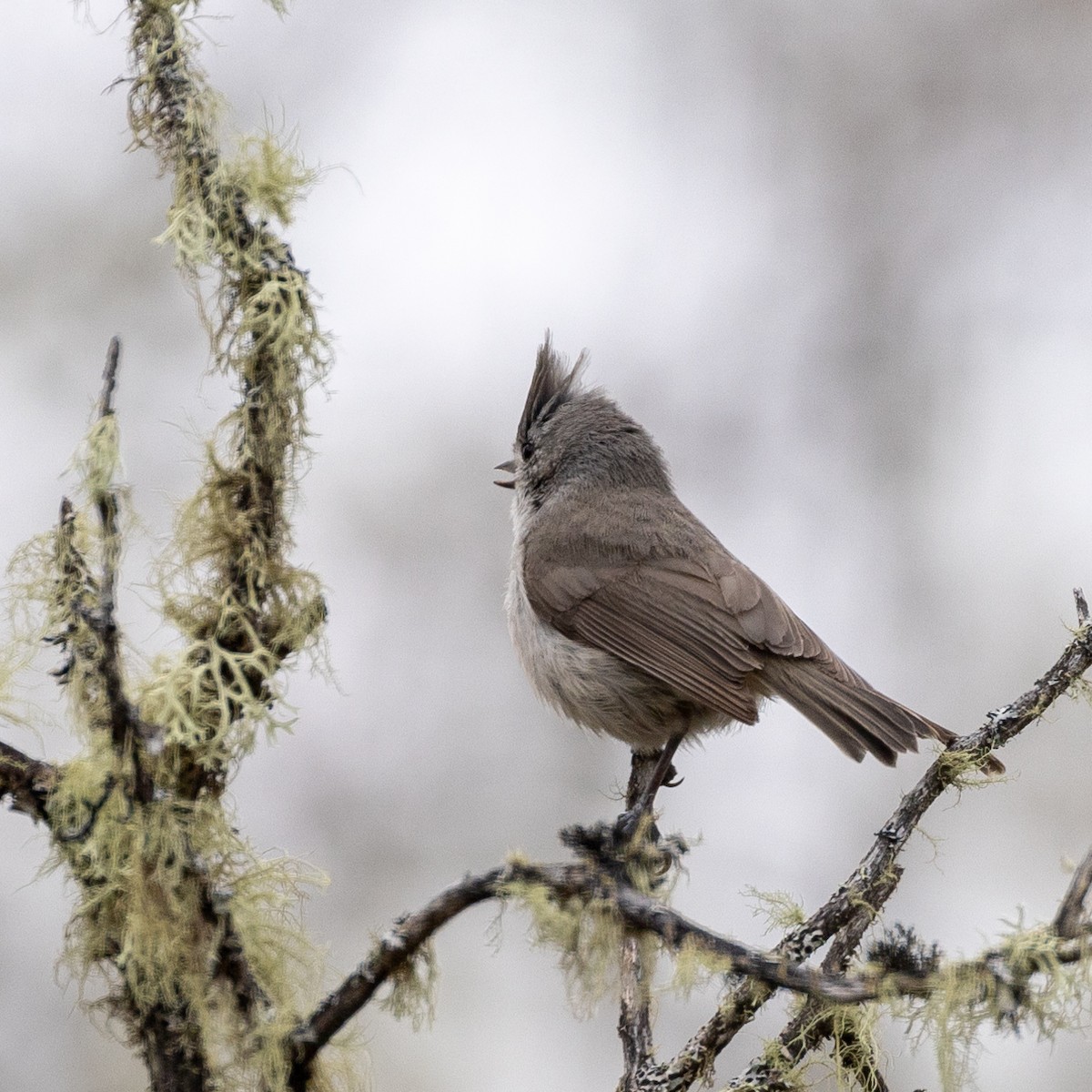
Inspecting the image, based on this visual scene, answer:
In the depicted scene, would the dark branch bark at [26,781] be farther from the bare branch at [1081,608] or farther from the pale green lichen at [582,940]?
the bare branch at [1081,608]

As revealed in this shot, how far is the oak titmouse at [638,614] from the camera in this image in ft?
10.2

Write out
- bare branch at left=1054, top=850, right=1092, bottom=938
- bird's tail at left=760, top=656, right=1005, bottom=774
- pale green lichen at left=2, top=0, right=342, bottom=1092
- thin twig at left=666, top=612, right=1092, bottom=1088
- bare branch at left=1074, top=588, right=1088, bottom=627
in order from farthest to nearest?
bird's tail at left=760, top=656, right=1005, bottom=774, bare branch at left=1074, top=588, right=1088, bottom=627, thin twig at left=666, top=612, right=1092, bottom=1088, pale green lichen at left=2, top=0, right=342, bottom=1092, bare branch at left=1054, top=850, right=1092, bottom=938

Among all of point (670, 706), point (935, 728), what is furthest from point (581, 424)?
point (935, 728)

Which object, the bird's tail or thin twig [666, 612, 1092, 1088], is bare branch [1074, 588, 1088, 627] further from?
the bird's tail

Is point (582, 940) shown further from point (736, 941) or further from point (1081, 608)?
point (1081, 608)

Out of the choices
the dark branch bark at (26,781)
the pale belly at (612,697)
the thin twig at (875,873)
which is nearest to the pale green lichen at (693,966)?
the thin twig at (875,873)

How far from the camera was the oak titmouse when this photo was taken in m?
3.11

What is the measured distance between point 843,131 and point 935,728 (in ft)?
12.1

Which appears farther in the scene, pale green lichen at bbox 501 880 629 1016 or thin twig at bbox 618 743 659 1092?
thin twig at bbox 618 743 659 1092

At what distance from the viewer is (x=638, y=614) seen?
11.1 ft

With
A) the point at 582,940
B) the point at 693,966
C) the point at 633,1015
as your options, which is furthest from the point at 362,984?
the point at 633,1015

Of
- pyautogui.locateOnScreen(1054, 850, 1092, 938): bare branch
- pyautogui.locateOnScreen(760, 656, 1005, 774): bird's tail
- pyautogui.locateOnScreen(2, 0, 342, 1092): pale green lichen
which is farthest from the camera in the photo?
pyautogui.locateOnScreen(760, 656, 1005, 774): bird's tail

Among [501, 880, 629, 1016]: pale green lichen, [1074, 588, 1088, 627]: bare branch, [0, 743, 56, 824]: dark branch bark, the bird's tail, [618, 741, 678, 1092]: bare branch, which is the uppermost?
the bird's tail

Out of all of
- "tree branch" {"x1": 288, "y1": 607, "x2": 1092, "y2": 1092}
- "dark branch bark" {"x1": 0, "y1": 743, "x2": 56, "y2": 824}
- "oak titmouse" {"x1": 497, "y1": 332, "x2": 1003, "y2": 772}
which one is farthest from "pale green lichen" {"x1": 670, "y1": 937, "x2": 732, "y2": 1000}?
"oak titmouse" {"x1": 497, "y1": 332, "x2": 1003, "y2": 772}
